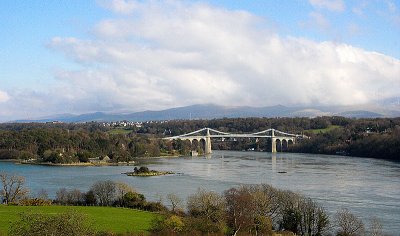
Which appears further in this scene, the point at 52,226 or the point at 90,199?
the point at 90,199

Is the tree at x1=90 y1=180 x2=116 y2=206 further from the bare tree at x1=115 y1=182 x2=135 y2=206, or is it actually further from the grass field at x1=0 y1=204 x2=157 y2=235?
the grass field at x1=0 y1=204 x2=157 y2=235

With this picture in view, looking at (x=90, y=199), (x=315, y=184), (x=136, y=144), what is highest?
(x=136, y=144)

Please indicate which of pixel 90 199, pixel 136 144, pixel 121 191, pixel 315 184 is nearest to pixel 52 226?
pixel 90 199

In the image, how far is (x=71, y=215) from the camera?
8.26 metres

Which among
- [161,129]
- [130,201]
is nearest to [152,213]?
[130,201]

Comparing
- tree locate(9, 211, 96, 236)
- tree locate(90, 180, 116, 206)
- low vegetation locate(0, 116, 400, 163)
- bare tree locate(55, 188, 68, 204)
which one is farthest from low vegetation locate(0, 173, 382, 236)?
low vegetation locate(0, 116, 400, 163)

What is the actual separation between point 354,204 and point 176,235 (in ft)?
30.6

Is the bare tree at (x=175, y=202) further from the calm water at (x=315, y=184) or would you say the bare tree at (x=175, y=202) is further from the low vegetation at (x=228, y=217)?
the calm water at (x=315, y=184)

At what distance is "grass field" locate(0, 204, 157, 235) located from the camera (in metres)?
13.3

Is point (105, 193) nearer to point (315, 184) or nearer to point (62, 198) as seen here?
point (62, 198)

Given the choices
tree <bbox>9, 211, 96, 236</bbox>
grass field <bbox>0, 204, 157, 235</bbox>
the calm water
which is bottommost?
the calm water

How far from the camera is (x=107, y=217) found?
15.0 meters

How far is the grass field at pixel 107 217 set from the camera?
523 inches

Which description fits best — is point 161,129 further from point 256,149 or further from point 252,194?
point 252,194
